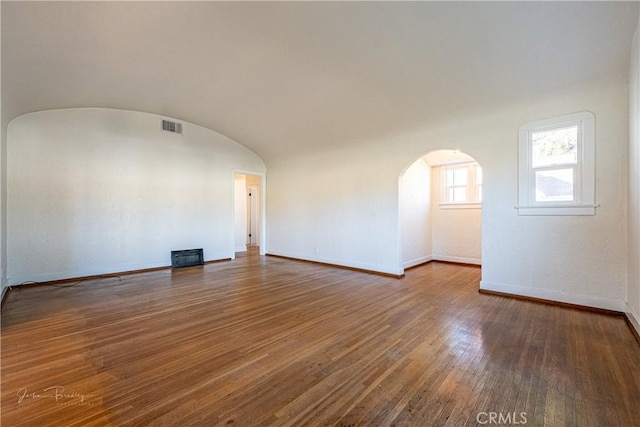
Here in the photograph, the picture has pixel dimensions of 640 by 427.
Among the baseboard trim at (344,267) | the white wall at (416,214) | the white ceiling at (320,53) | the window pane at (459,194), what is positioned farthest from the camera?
the window pane at (459,194)

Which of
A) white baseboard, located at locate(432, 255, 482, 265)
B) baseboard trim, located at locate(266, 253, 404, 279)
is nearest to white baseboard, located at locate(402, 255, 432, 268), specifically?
white baseboard, located at locate(432, 255, 482, 265)

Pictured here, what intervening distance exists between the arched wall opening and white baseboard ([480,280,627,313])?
1.80 m

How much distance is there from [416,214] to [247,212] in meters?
5.75

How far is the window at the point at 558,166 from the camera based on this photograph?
10.6ft

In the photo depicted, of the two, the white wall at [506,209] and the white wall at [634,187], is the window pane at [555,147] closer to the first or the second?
the white wall at [506,209]

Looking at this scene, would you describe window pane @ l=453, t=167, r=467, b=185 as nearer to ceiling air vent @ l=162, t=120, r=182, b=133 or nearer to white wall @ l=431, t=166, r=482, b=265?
white wall @ l=431, t=166, r=482, b=265

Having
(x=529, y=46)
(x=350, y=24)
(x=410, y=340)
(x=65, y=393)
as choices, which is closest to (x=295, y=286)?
(x=410, y=340)

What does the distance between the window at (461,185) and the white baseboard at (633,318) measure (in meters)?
3.29

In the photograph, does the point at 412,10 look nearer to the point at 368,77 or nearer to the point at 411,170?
the point at 368,77

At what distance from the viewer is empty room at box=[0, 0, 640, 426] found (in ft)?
5.84

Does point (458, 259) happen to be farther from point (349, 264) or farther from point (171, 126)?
point (171, 126)

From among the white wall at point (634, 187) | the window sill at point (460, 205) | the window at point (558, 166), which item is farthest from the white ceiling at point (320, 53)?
the window sill at point (460, 205)

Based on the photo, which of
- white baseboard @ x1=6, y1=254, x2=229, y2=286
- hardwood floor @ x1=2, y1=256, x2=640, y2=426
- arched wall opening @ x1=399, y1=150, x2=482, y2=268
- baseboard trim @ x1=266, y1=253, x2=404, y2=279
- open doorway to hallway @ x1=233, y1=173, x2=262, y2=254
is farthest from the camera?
open doorway to hallway @ x1=233, y1=173, x2=262, y2=254

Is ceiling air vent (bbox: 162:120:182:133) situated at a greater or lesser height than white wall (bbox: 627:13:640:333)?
greater
